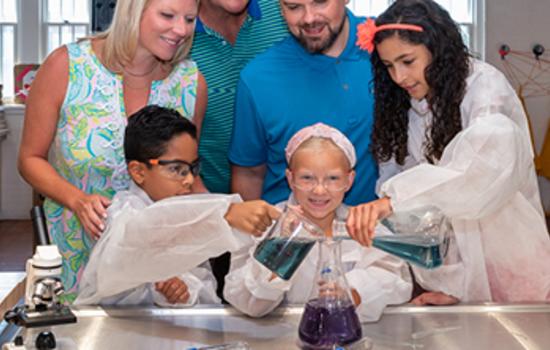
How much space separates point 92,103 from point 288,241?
3.32 feet

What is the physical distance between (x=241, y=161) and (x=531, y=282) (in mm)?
983

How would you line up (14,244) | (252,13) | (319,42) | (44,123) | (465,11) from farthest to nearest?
(465,11), (14,244), (252,13), (319,42), (44,123)

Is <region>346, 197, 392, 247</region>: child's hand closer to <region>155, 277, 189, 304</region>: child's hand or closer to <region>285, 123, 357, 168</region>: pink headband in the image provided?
<region>155, 277, 189, 304</region>: child's hand

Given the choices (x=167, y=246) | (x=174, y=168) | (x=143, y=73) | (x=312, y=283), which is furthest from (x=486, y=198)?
(x=143, y=73)

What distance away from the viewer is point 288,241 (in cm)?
125

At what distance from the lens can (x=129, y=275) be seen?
1.45 m

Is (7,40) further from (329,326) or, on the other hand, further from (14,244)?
(329,326)

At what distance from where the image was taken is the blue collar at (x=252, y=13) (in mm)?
2332

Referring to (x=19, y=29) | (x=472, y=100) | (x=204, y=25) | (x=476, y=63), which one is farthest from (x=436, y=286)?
(x=19, y=29)

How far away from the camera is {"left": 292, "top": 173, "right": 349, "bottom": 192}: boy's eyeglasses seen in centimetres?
191

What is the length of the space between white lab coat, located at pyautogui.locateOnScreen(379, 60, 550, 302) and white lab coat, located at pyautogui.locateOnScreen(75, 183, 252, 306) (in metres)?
0.35

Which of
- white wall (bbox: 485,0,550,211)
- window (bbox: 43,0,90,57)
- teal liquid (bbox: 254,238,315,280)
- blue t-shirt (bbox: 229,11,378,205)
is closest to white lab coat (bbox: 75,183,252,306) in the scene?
teal liquid (bbox: 254,238,315,280)

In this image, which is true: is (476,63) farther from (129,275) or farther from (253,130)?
(129,275)

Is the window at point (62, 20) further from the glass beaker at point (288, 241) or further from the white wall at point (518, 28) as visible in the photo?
the glass beaker at point (288, 241)
